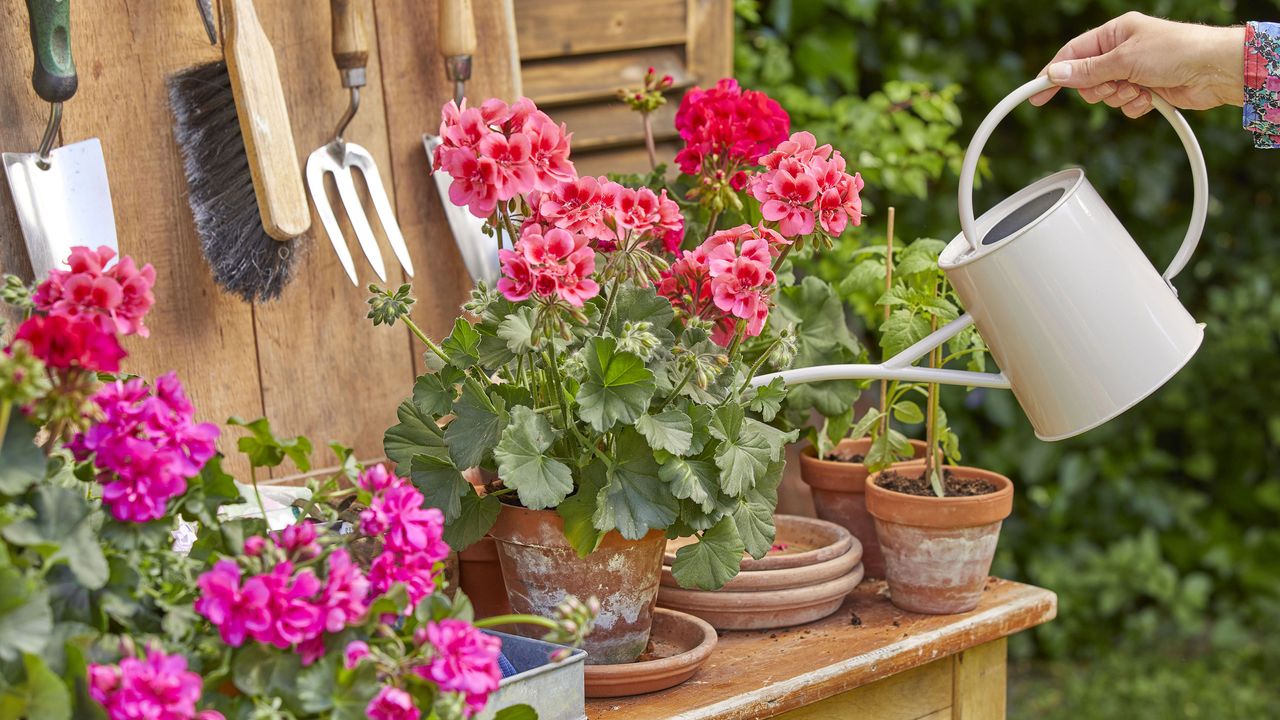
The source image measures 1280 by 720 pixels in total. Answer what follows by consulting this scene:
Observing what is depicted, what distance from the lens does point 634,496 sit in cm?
101

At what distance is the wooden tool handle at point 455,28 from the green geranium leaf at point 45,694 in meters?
0.95

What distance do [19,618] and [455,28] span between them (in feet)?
3.12

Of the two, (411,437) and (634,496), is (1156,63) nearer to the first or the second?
(634,496)

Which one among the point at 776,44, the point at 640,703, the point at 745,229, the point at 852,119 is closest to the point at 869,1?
the point at 776,44

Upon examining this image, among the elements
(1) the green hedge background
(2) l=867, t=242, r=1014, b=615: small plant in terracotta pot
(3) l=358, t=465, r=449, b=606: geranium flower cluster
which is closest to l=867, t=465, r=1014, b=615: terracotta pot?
(2) l=867, t=242, r=1014, b=615: small plant in terracotta pot

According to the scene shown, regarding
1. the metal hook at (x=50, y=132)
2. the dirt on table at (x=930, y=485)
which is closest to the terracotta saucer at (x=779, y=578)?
the dirt on table at (x=930, y=485)

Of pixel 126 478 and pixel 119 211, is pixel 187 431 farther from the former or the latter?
pixel 119 211

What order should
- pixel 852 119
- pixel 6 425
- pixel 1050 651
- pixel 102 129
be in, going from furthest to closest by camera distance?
pixel 1050 651 < pixel 852 119 < pixel 102 129 < pixel 6 425

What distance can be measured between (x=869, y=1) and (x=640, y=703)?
67.0 inches

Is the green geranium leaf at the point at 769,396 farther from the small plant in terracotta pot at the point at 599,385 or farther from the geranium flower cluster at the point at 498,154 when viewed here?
the geranium flower cluster at the point at 498,154

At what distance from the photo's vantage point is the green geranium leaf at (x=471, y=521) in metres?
1.04

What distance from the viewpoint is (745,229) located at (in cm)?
107

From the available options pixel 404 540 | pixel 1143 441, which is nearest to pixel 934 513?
pixel 404 540

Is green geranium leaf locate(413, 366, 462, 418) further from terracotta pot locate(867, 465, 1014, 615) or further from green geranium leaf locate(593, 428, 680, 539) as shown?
terracotta pot locate(867, 465, 1014, 615)
